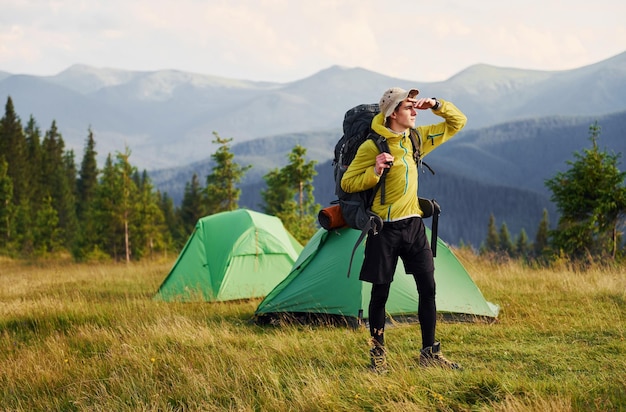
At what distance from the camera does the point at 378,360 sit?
5.25 m

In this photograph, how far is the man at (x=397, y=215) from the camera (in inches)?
201

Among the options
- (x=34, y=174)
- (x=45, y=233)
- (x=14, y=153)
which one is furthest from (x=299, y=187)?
(x=34, y=174)

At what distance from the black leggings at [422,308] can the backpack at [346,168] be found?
37 cm

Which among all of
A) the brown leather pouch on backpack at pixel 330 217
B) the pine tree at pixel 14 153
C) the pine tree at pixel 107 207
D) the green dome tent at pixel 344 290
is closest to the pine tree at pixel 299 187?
the pine tree at pixel 107 207

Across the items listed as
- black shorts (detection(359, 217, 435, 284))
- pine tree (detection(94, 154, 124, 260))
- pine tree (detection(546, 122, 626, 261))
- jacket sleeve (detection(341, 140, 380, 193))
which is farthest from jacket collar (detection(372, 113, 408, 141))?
pine tree (detection(94, 154, 124, 260))

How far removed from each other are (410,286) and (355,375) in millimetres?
3097

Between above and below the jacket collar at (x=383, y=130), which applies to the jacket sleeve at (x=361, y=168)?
below

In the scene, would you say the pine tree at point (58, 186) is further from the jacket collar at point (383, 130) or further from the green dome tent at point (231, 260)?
the jacket collar at point (383, 130)

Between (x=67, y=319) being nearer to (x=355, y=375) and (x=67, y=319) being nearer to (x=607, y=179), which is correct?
(x=355, y=375)

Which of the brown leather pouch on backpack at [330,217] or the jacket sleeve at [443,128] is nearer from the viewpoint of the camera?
the jacket sleeve at [443,128]

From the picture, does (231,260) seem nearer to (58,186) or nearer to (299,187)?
(299,187)

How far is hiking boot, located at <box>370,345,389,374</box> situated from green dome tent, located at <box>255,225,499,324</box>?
7.20ft

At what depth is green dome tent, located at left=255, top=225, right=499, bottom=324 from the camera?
25.6 feet

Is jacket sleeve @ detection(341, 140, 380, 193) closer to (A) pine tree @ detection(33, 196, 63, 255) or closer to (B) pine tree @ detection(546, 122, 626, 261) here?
(B) pine tree @ detection(546, 122, 626, 261)
